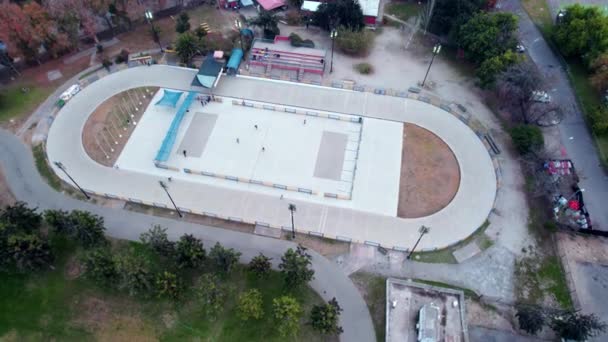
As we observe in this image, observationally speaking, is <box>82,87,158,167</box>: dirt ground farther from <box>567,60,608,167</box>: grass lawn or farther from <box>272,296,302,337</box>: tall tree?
<box>567,60,608,167</box>: grass lawn

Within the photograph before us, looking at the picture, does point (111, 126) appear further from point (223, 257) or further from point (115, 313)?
point (223, 257)

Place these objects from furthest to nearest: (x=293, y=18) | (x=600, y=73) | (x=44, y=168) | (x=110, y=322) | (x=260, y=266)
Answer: (x=293, y=18)
(x=600, y=73)
(x=44, y=168)
(x=260, y=266)
(x=110, y=322)

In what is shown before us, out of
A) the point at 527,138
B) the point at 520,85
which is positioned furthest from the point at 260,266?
the point at 520,85

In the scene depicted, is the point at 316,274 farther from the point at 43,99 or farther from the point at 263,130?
the point at 43,99

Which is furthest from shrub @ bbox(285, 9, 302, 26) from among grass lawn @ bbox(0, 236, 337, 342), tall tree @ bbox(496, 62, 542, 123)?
grass lawn @ bbox(0, 236, 337, 342)

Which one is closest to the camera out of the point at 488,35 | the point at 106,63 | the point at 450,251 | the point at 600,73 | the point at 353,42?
the point at 450,251

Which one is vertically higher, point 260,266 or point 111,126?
point 111,126
